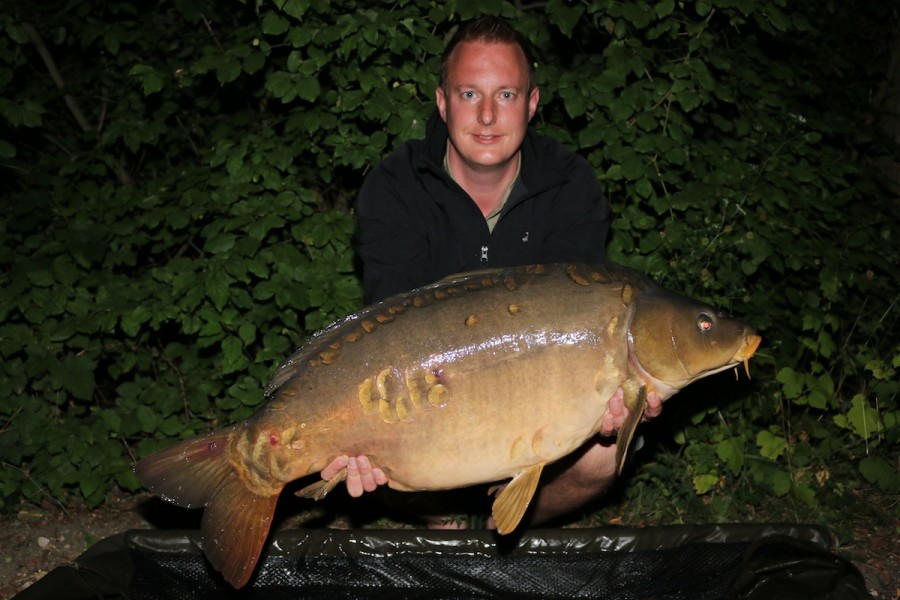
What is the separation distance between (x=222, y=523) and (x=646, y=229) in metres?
1.85

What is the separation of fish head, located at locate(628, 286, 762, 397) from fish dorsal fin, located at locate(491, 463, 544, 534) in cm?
34

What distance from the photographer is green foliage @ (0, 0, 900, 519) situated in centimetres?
318

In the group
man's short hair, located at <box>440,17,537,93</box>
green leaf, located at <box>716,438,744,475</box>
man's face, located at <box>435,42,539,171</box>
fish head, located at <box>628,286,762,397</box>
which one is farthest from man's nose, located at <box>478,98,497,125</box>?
green leaf, located at <box>716,438,744,475</box>

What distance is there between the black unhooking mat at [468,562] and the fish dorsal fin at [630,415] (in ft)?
2.00

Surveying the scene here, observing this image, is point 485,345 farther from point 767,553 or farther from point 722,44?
point 722,44

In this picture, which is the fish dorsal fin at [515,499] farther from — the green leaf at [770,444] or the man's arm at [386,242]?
the green leaf at [770,444]

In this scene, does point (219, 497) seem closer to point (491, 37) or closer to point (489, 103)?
point (489, 103)

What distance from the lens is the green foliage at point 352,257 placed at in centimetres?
318

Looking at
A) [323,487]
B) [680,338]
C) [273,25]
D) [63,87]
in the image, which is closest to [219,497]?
[323,487]

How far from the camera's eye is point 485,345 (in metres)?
2.10

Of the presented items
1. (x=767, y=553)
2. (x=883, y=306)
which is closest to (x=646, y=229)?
(x=883, y=306)

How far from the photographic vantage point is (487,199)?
2.85 metres

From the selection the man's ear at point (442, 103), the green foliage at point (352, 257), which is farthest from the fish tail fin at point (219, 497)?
the man's ear at point (442, 103)

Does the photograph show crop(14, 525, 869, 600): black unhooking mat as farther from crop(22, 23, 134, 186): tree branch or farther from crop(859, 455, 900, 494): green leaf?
crop(22, 23, 134, 186): tree branch
